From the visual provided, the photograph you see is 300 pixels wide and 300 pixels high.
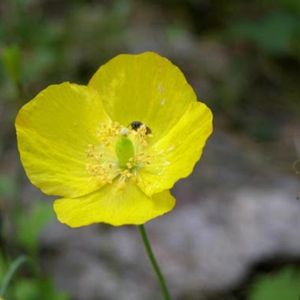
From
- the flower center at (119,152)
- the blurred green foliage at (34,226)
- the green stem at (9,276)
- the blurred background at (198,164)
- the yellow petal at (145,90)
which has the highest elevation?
the yellow petal at (145,90)

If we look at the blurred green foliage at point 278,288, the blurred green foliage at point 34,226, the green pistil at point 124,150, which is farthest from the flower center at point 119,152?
the blurred green foliage at point 278,288

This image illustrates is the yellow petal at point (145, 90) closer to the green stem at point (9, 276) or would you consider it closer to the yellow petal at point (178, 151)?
the yellow petal at point (178, 151)

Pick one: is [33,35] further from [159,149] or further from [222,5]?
[159,149]

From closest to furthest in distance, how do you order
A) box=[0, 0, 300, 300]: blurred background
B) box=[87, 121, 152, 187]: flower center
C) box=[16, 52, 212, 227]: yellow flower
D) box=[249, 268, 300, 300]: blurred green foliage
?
box=[16, 52, 212, 227]: yellow flower
box=[87, 121, 152, 187]: flower center
box=[249, 268, 300, 300]: blurred green foliage
box=[0, 0, 300, 300]: blurred background

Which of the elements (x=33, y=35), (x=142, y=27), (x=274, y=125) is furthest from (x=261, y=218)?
(x=142, y=27)

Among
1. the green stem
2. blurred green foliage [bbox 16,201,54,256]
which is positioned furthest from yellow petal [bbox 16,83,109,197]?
blurred green foliage [bbox 16,201,54,256]

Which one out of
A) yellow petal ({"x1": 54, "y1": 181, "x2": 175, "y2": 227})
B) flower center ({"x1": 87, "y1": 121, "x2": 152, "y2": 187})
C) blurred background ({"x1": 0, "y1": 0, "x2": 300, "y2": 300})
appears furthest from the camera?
blurred background ({"x1": 0, "y1": 0, "x2": 300, "y2": 300})

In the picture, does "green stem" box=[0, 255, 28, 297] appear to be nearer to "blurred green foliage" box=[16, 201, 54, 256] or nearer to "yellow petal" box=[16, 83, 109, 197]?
Result: "yellow petal" box=[16, 83, 109, 197]

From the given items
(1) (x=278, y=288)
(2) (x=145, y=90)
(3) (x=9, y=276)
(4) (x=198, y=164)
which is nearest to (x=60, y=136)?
(2) (x=145, y=90)
